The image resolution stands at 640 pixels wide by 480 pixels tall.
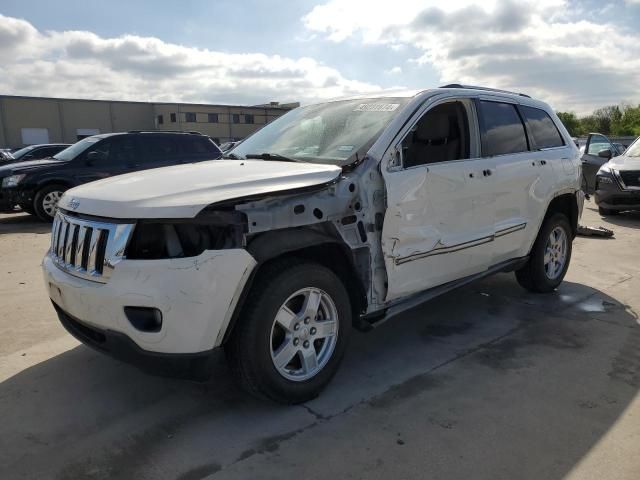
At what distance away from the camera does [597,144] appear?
12750 millimetres

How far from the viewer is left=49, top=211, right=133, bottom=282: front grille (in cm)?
267

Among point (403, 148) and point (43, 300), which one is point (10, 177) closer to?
point (43, 300)

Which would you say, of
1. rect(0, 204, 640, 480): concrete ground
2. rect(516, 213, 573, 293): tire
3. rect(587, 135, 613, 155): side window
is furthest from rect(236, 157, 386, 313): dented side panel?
rect(587, 135, 613, 155): side window

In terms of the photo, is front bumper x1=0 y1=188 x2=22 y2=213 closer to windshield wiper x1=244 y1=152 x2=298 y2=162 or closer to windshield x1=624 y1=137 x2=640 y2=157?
windshield wiper x1=244 y1=152 x2=298 y2=162

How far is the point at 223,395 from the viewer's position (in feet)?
10.7

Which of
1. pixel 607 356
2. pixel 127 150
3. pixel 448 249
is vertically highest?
pixel 127 150

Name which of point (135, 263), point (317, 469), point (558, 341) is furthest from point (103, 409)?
point (558, 341)

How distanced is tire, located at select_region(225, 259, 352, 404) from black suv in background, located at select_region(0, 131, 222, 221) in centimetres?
727

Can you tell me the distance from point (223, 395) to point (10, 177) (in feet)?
28.6

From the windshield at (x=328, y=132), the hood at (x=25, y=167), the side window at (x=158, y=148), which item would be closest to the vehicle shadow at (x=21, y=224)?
the hood at (x=25, y=167)

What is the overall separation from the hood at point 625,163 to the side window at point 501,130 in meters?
6.42

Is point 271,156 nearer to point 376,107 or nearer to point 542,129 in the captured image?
point 376,107

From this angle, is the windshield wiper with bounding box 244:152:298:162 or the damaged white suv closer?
the damaged white suv

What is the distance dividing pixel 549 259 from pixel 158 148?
7.88 m
